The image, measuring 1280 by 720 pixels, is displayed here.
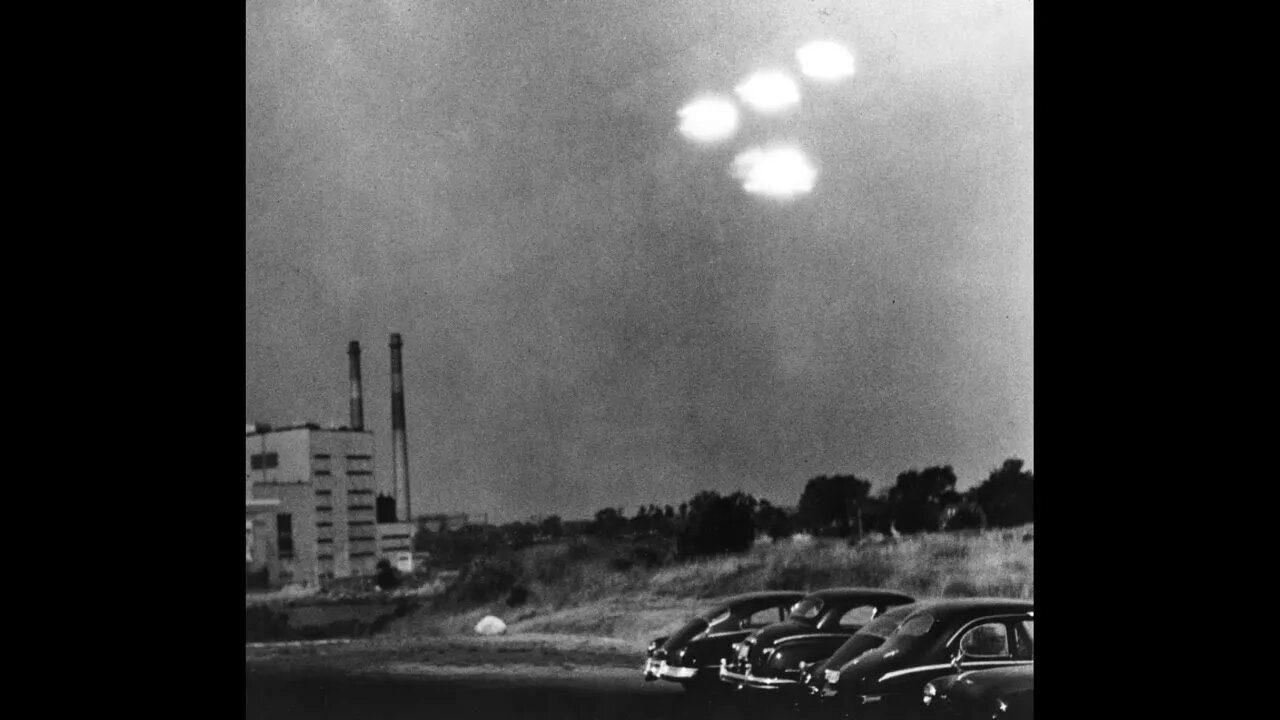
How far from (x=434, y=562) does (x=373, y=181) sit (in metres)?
2.18

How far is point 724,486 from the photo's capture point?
6.69 m

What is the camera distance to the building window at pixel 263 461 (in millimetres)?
6953

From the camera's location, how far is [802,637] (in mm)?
6066

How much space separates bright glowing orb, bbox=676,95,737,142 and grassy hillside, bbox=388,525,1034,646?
7.48 feet

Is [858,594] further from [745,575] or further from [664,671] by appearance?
[664,671]

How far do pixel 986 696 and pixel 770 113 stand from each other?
3.25 metres

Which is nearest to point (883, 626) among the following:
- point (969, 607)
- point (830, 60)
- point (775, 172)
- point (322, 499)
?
point (969, 607)

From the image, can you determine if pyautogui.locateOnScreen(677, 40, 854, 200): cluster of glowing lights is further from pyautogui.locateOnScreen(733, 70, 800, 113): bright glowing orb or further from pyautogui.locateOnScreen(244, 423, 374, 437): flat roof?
pyautogui.locateOnScreen(244, 423, 374, 437): flat roof

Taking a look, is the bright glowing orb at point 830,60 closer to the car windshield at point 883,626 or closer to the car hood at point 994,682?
the car windshield at point 883,626

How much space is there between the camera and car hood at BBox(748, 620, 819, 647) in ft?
20.0
